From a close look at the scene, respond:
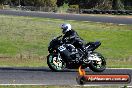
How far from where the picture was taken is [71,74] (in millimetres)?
14742

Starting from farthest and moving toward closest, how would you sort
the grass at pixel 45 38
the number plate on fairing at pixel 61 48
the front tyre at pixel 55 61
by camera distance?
the grass at pixel 45 38
the front tyre at pixel 55 61
the number plate on fairing at pixel 61 48

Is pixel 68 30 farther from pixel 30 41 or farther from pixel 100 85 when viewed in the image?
pixel 30 41

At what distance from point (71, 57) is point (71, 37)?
0.67 meters

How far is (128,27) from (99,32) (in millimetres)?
5573

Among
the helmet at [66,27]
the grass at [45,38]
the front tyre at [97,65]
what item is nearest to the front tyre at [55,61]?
the helmet at [66,27]

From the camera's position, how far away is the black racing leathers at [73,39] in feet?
50.0

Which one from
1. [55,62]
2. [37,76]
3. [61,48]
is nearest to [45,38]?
[55,62]

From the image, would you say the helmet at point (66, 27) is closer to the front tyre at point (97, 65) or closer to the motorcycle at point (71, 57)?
the motorcycle at point (71, 57)

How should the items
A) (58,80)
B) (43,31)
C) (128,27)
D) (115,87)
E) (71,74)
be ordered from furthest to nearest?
1. (128,27)
2. (43,31)
3. (71,74)
4. (58,80)
5. (115,87)

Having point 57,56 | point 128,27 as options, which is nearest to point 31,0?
point 128,27

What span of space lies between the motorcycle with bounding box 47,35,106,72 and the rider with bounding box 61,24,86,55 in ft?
0.39

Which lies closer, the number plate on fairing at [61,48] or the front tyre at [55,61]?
the number plate on fairing at [61,48]

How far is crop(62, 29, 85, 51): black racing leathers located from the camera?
15.2 metres

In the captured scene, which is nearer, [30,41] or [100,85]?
[100,85]
